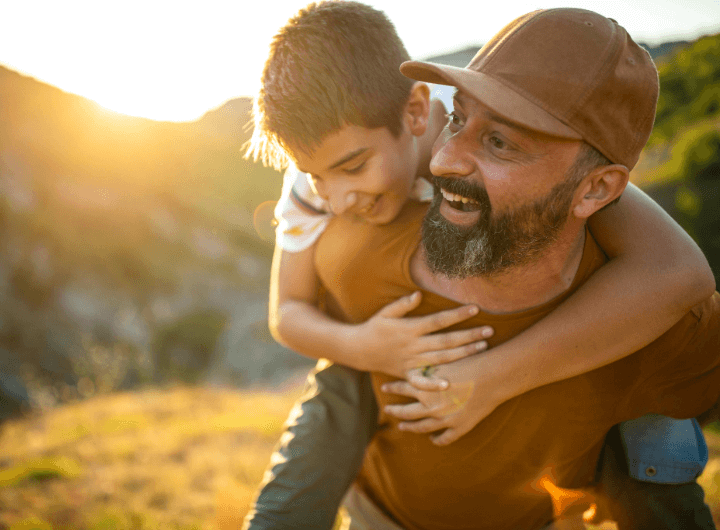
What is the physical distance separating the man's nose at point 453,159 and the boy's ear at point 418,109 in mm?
567

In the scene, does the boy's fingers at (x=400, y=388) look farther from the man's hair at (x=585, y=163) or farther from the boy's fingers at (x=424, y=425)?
the man's hair at (x=585, y=163)

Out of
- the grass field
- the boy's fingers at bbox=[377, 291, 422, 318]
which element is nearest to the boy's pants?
the boy's fingers at bbox=[377, 291, 422, 318]

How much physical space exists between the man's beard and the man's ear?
0.12 ft

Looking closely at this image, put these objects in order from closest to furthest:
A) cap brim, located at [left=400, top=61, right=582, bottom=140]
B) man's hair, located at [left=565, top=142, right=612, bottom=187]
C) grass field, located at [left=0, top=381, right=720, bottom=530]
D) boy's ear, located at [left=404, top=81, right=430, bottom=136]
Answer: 1. cap brim, located at [left=400, top=61, right=582, bottom=140]
2. man's hair, located at [left=565, top=142, right=612, bottom=187]
3. boy's ear, located at [left=404, top=81, right=430, bottom=136]
4. grass field, located at [left=0, top=381, right=720, bottom=530]

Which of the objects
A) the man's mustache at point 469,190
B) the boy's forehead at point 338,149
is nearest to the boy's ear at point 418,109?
the boy's forehead at point 338,149

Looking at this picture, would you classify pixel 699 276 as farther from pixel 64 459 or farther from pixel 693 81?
pixel 693 81

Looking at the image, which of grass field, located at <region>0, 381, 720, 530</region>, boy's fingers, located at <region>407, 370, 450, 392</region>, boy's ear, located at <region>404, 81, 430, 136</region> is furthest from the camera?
grass field, located at <region>0, 381, 720, 530</region>

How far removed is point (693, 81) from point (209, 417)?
32.1 ft

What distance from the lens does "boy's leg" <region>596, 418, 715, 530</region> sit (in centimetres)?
157

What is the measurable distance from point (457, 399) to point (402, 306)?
36 centimetres

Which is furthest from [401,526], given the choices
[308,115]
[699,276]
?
[308,115]

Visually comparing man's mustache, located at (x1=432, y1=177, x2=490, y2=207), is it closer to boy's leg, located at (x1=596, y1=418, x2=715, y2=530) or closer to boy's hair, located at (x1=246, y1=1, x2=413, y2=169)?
boy's hair, located at (x1=246, y1=1, x2=413, y2=169)

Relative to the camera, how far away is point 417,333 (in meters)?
1.62

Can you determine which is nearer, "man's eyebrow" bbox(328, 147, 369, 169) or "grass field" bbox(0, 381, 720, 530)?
"man's eyebrow" bbox(328, 147, 369, 169)
